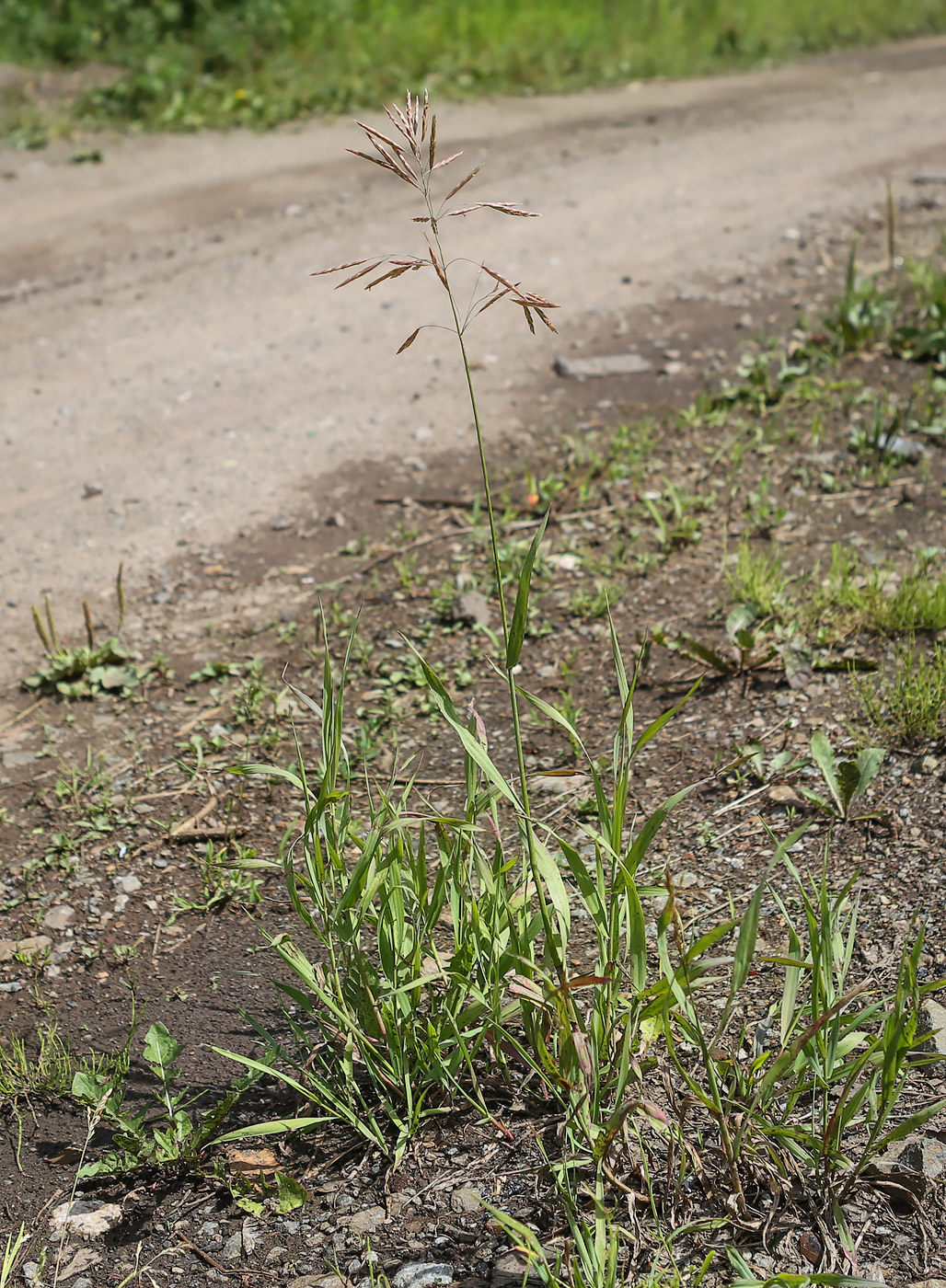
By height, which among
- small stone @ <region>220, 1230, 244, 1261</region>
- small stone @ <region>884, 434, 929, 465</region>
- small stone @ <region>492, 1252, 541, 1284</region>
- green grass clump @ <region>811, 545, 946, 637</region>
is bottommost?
small stone @ <region>492, 1252, 541, 1284</region>

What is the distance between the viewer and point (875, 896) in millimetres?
2357

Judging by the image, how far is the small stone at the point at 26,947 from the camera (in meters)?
2.49

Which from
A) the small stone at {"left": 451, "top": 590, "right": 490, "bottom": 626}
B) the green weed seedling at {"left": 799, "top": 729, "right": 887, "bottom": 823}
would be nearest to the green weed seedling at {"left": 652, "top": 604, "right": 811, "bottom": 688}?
the green weed seedling at {"left": 799, "top": 729, "right": 887, "bottom": 823}

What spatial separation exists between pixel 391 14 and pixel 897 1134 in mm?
9789

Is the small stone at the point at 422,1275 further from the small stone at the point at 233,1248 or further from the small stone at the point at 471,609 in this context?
the small stone at the point at 471,609

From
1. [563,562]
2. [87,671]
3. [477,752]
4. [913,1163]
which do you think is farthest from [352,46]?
[913,1163]

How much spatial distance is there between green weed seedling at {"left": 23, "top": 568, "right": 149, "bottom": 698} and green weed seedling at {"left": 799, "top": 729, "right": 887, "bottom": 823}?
203cm

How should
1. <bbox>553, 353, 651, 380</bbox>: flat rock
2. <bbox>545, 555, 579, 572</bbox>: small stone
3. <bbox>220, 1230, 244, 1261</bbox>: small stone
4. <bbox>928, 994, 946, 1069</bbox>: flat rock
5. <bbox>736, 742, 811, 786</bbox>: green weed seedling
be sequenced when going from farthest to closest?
<bbox>553, 353, 651, 380</bbox>: flat rock
<bbox>545, 555, 579, 572</bbox>: small stone
<bbox>736, 742, 811, 786</bbox>: green weed seedling
<bbox>928, 994, 946, 1069</bbox>: flat rock
<bbox>220, 1230, 244, 1261</bbox>: small stone

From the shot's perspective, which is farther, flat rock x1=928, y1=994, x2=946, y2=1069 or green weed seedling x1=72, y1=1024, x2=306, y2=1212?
flat rock x1=928, y1=994, x2=946, y2=1069

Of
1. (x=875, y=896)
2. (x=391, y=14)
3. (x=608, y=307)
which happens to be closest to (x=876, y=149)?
(x=608, y=307)

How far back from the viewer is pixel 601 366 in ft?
16.3

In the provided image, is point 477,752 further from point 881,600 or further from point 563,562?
point 563,562

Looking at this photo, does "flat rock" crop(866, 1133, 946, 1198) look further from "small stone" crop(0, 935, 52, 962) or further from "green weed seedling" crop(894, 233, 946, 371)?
"green weed seedling" crop(894, 233, 946, 371)

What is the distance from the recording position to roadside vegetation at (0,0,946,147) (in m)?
7.87
